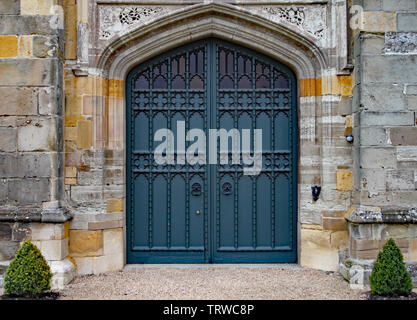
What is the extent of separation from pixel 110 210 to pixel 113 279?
782 millimetres

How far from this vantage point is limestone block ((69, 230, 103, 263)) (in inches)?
188

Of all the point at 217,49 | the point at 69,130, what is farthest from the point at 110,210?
the point at 217,49

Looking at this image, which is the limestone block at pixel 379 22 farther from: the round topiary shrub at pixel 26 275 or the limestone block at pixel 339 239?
the round topiary shrub at pixel 26 275

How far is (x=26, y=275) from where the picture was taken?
3.91 m

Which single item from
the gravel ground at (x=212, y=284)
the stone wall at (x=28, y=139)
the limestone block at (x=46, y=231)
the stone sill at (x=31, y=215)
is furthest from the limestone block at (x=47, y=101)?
the gravel ground at (x=212, y=284)

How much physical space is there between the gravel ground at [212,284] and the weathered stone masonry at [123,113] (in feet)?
0.67

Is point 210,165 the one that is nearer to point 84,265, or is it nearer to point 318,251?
point 318,251

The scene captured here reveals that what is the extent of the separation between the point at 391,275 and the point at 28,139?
387cm

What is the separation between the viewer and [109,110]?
16.2ft

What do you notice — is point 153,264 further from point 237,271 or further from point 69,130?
point 69,130

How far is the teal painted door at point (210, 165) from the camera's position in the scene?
5129 millimetres

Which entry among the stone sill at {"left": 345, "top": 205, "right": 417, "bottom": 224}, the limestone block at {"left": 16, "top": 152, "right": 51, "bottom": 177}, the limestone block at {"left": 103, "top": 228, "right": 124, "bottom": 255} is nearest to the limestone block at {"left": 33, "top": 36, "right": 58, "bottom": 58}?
the limestone block at {"left": 16, "top": 152, "right": 51, "bottom": 177}

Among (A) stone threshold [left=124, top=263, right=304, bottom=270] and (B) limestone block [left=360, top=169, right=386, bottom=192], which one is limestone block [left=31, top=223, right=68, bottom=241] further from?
(B) limestone block [left=360, top=169, right=386, bottom=192]

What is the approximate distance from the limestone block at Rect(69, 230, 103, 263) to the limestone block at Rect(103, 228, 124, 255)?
124mm
